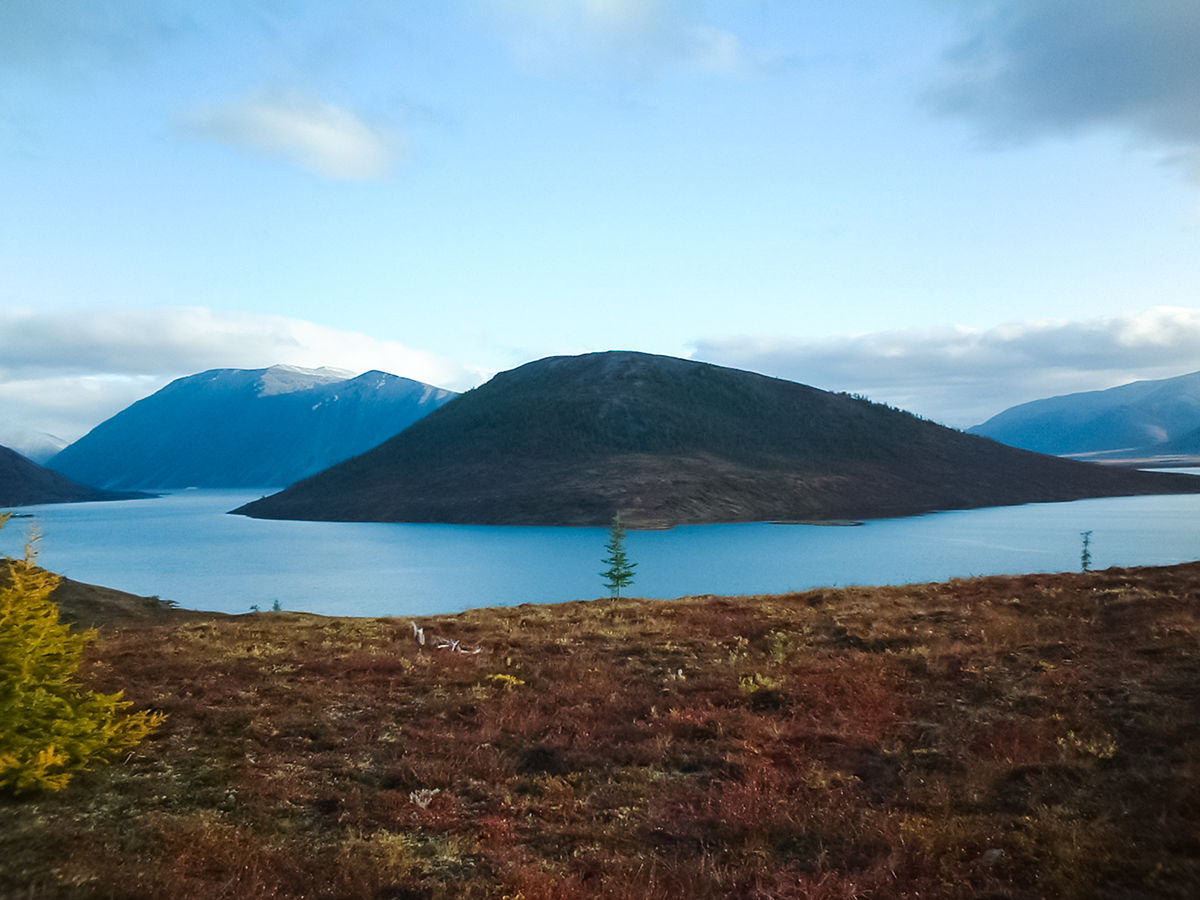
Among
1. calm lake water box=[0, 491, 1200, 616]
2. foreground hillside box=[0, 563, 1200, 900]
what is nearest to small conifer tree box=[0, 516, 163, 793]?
foreground hillside box=[0, 563, 1200, 900]

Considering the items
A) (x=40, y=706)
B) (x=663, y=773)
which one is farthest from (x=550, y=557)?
(x=40, y=706)

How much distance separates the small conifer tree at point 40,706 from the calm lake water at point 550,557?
70194mm

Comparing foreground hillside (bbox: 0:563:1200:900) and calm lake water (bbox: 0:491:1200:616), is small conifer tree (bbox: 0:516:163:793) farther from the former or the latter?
calm lake water (bbox: 0:491:1200:616)

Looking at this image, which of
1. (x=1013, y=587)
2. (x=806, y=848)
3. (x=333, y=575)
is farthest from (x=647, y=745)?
(x=333, y=575)

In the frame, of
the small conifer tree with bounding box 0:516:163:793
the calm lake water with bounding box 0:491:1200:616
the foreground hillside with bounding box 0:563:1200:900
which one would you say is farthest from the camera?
the calm lake water with bounding box 0:491:1200:616

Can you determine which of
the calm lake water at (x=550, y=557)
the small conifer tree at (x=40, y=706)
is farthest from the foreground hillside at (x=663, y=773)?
the calm lake water at (x=550, y=557)

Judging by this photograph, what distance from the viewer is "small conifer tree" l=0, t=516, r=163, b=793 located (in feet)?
35.0

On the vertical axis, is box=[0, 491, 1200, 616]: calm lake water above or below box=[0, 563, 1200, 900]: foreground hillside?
below

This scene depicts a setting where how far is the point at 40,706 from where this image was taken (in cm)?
1123

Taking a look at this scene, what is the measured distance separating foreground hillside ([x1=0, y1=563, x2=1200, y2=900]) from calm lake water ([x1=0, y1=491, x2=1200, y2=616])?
6493 centimetres

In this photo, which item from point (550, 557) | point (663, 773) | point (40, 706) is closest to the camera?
point (40, 706)

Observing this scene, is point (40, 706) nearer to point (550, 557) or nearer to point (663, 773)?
point (663, 773)

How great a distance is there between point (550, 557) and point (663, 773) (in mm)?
115533

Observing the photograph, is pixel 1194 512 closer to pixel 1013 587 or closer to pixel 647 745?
pixel 1013 587
